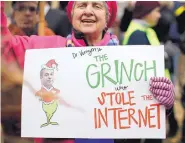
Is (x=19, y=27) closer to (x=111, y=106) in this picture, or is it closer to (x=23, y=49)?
(x=23, y=49)

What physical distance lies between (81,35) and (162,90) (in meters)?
0.36

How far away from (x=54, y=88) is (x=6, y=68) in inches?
8.7

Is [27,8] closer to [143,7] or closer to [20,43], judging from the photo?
[20,43]

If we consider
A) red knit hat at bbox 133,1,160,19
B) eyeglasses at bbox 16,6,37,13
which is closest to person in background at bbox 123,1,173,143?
red knit hat at bbox 133,1,160,19

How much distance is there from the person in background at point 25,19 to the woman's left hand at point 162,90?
43cm

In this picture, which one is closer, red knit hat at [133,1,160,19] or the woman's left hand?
the woman's left hand

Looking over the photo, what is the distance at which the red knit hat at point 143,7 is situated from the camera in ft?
4.17

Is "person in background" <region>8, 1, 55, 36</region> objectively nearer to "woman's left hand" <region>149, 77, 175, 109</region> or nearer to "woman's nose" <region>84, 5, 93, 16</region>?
"woman's nose" <region>84, 5, 93, 16</region>

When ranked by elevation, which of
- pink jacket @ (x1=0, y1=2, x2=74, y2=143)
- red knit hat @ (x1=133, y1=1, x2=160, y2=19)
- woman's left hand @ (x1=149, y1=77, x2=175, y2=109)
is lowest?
woman's left hand @ (x1=149, y1=77, x2=175, y2=109)

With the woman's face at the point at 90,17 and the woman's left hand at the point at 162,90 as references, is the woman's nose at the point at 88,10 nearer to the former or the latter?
the woman's face at the point at 90,17

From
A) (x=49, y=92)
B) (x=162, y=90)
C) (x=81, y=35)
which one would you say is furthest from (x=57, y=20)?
(x=162, y=90)

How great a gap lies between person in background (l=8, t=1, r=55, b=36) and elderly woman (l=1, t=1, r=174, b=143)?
3cm

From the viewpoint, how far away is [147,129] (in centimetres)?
118

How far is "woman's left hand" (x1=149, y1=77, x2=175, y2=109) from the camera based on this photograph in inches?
45.3
